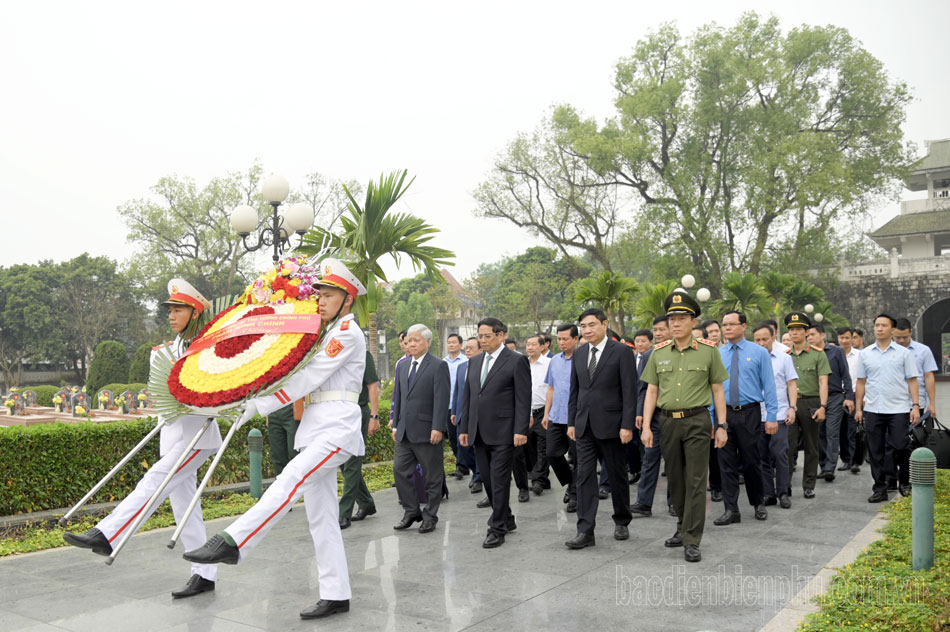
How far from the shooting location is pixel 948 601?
13.5 feet

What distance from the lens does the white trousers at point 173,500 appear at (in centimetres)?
452

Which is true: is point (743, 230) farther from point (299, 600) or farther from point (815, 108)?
point (299, 600)

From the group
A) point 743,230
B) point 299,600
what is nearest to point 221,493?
point 299,600

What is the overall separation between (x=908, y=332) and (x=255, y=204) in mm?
37285

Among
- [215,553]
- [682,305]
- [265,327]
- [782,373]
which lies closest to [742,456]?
[782,373]

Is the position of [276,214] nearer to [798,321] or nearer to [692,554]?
[798,321]

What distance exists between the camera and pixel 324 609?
14.1ft

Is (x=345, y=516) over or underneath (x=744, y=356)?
underneath

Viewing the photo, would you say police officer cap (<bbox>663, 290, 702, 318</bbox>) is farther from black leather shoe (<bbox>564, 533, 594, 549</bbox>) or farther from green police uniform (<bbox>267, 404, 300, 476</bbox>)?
green police uniform (<bbox>267, 404, 300, 476</bbox>)

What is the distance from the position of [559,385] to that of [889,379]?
10.9ft

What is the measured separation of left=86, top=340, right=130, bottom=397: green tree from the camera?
28.6 metres

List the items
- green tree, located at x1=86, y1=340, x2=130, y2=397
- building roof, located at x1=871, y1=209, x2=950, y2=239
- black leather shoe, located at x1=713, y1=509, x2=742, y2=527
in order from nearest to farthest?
black leather shoe, located at x1=713, y1=509, x2=742, y2=527 < green tree, located at x1=86, y1=340, x2=130, y2=397 < building roof, located at x1=871, y1=209, x2=950, y2=239

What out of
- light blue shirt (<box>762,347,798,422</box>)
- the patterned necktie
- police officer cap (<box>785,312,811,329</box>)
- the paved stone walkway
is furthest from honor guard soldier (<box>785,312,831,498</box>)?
the patterned necktie

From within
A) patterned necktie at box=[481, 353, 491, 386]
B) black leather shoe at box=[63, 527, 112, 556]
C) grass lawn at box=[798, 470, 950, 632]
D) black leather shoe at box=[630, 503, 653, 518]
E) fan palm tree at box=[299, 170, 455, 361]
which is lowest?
black leather shoe at box=[630, 503, 653, 518]
